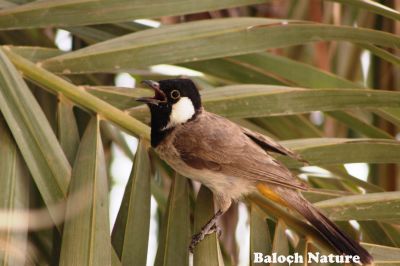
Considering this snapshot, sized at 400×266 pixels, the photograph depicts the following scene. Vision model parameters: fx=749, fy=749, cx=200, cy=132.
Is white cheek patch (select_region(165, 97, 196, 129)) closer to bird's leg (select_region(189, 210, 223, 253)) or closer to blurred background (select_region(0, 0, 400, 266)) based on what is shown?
blurred background (select_region(0, 0, 400, 266))

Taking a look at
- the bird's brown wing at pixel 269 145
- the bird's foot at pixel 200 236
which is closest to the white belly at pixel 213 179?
the bird's brown wing at pixel 269 145

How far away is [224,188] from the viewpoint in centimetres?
205

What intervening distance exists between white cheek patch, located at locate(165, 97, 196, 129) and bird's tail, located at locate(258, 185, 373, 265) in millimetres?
395

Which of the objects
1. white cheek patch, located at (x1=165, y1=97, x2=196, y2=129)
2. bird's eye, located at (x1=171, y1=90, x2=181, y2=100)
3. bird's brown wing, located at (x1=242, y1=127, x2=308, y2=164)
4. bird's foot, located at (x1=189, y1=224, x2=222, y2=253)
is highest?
bird's eye, located at (x1=171, y1=90, x2=181, y2=100)

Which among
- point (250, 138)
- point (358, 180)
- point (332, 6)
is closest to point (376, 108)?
point (358, 180)

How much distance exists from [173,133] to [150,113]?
4.3 inches

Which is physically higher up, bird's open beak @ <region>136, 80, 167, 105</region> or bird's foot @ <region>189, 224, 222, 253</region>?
bird's open beak @ <region>136, 80, 167, 105</region>

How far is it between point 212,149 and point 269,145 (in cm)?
17

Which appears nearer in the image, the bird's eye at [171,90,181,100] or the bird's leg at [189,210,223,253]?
the bird's leg at [189,210,223,253]

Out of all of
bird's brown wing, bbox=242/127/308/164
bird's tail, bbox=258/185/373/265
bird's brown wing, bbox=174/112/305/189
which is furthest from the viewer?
bird's brown wing, bbox=174/112/305/189

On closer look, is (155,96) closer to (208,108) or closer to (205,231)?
(208,108)

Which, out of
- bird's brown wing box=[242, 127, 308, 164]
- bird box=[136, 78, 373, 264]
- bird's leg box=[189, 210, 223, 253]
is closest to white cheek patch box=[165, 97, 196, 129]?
bird box=[136, 78, 373, 264]

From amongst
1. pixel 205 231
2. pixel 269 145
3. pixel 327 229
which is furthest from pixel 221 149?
pixel 327 229

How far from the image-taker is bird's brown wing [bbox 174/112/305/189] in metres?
2.02
